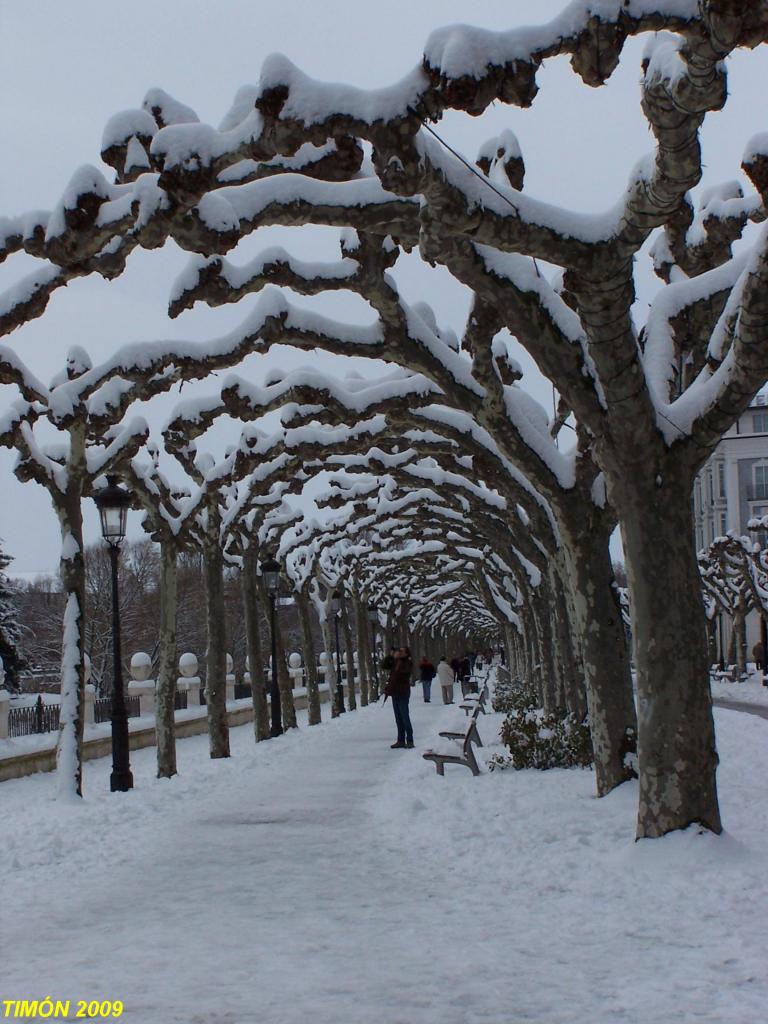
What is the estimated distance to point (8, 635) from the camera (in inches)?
1495

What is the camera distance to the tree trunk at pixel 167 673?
1695cm

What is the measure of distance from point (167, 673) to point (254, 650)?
5032 millimetres

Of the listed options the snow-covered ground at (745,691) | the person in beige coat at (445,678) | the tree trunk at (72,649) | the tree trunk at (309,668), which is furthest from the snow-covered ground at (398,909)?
the person in beige coat at (445,678)

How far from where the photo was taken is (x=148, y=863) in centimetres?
935

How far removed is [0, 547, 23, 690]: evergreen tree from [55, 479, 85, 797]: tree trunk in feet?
79.3

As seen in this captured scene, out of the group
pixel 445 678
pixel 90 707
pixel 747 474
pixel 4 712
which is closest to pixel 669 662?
pixel 4 712

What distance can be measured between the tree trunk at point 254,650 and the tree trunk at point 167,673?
4802 mm

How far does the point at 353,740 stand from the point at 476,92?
1901 centimetres

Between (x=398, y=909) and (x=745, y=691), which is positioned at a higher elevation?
(x=398, y=909)

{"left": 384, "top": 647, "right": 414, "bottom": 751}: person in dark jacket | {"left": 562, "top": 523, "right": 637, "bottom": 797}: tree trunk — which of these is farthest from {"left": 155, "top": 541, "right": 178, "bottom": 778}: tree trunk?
{"left": 562, "top": 523, "right": 637, "bottom": 797}: tree trunk

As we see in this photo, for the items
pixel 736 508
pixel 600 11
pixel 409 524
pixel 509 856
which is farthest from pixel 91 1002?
pixel 736 508

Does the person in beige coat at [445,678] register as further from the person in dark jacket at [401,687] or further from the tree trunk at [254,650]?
the person in dark jacket at [401,687]

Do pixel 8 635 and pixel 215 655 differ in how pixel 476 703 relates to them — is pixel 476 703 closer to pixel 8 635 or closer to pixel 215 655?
pixel 215 655

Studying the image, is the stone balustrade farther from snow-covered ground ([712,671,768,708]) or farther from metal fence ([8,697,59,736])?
snow-covered ground ([712,671,768,708])
